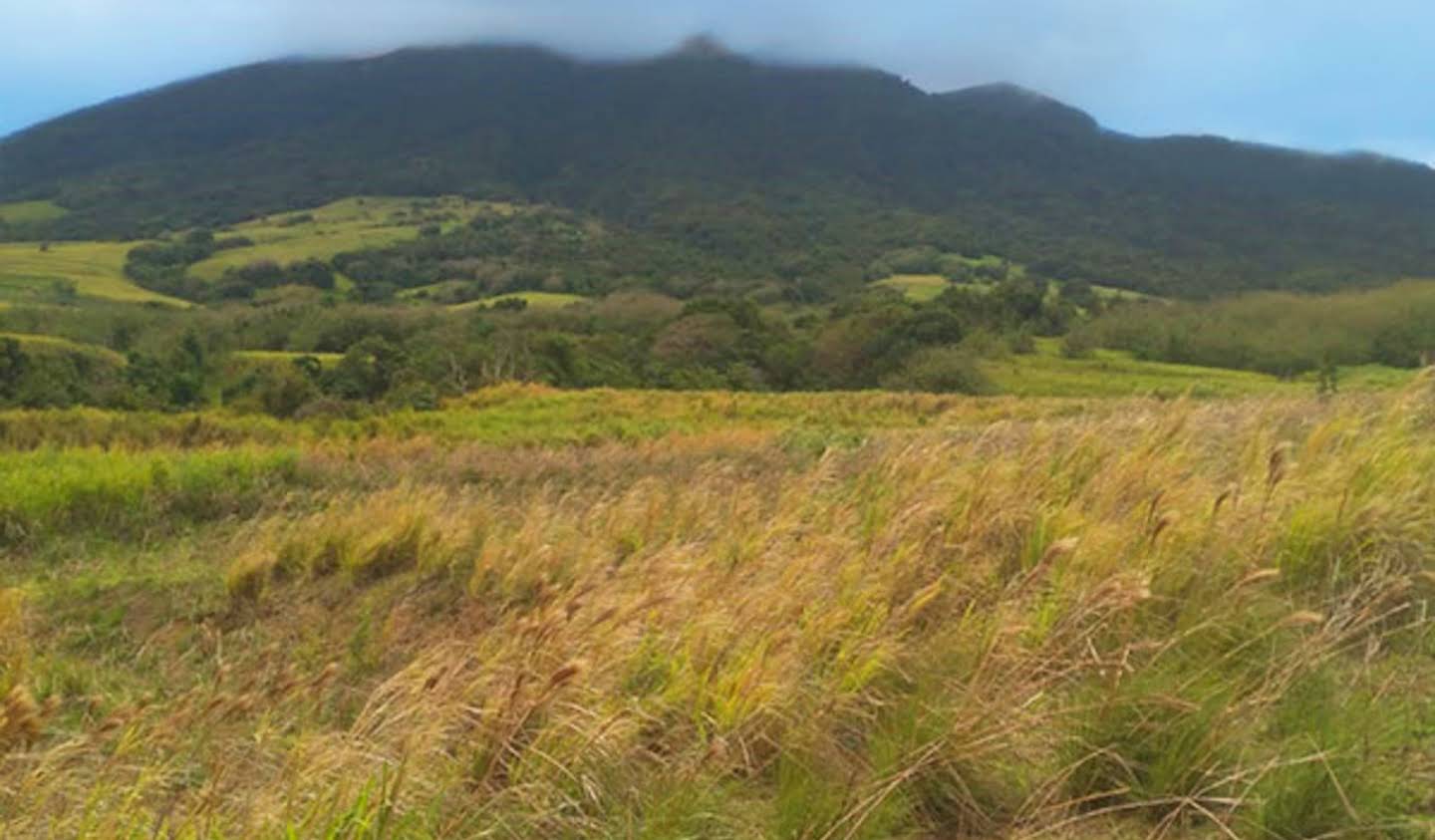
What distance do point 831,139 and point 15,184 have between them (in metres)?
127

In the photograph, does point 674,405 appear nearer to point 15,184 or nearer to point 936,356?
point 936,356

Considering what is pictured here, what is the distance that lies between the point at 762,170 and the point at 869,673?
6427 inches

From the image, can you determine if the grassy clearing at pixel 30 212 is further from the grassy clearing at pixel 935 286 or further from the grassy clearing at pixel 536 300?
the grassy clearing at pixel 935 286

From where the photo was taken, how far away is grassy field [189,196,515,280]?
333 ft

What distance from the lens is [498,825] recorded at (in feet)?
7.47

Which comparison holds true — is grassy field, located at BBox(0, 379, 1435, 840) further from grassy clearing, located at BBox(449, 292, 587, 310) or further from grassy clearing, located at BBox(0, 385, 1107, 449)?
grassy clearing, located at BBox(449, 292, 587, 310)

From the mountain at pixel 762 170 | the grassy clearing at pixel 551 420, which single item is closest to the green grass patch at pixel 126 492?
the grassy clearing at pixel 551 420

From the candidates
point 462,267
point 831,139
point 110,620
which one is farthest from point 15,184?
point 110,620

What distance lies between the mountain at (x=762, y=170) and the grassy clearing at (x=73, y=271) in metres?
21.0

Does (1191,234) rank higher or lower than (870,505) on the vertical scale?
lower

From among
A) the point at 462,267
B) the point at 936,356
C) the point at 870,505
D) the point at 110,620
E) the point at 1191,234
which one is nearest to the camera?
the point at 870,505

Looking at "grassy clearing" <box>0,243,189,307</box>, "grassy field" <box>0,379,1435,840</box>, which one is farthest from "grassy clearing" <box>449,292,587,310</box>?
"grassy field" <box>0,379,1435,840</box>

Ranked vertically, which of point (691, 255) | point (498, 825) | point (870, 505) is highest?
point (498, 825)

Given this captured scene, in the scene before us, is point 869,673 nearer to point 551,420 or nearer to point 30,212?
point 551,420
